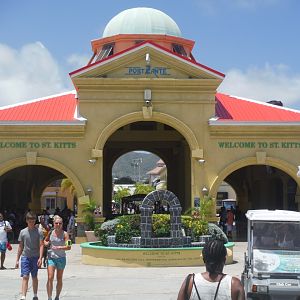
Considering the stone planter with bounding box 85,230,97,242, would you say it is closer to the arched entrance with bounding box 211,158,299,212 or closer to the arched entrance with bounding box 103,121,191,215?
the arched entrance with bounding box 211,158,299,212

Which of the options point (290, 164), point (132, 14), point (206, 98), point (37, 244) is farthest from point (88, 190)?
point (37, 244)

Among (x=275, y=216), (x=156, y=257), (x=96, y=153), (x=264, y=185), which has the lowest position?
(x=156, y=257)

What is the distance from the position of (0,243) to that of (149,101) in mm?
11112

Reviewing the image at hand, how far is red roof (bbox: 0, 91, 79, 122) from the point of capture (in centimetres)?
2825

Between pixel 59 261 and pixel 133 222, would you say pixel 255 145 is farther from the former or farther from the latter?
pixel 59 261

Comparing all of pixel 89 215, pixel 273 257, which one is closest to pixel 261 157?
pixel 89 215

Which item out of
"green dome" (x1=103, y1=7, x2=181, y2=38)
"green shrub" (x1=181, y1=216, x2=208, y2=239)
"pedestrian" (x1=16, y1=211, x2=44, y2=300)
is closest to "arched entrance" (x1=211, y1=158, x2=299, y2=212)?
"green shrub" (x1=181, y1=216, x2=208, y2=239)

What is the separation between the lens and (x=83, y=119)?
27188mm

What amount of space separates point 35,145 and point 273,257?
17340mm

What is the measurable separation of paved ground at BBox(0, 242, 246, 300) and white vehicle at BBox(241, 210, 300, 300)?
2.09 meters

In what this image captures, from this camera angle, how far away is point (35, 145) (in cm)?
2728

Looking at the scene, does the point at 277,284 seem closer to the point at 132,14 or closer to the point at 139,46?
the point at 139,46

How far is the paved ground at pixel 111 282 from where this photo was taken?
1309 centimetres

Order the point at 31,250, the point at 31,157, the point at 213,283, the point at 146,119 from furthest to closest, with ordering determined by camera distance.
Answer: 1. the point at 146,119
2. the point at 31,157
3. the point at 31,250
4. the point at 213,283
